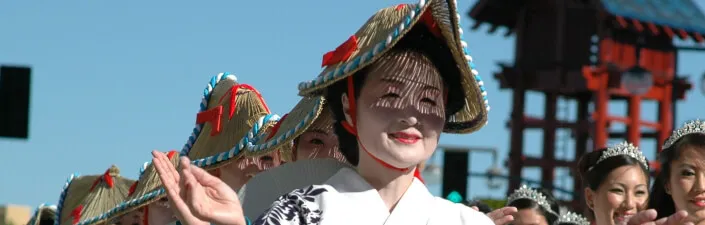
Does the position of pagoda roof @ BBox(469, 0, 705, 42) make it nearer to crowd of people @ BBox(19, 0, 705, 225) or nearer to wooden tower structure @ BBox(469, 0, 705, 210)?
wooden tower structure @ BBox(469, 0, 705, 210)

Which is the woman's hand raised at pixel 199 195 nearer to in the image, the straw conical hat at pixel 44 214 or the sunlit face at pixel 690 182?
the sunlit face at pixel 690 182

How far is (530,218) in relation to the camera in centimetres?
916

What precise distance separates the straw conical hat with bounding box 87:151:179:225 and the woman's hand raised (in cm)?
275

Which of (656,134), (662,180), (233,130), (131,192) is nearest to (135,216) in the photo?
(131,192)

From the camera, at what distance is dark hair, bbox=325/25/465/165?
18.0 feet

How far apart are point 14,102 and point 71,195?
2.67 m

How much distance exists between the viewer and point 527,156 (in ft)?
148

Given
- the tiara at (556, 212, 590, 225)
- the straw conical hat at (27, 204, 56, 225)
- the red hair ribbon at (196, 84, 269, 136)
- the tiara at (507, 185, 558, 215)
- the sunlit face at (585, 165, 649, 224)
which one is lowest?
the straw conical hat at (27, 204, 56, 225)

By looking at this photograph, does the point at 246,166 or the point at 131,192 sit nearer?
the point at 246,166

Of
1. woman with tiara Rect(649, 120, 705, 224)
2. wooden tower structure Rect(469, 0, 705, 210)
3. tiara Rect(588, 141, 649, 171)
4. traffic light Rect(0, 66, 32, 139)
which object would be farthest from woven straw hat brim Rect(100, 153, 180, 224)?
wooden tower structure Rect(469, 0, 705, 210)

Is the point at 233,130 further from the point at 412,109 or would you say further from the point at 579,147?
the point at 579,147

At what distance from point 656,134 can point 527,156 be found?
343 cm

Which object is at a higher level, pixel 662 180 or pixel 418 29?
pixel 418 29

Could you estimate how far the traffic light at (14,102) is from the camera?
1299 centimetres
